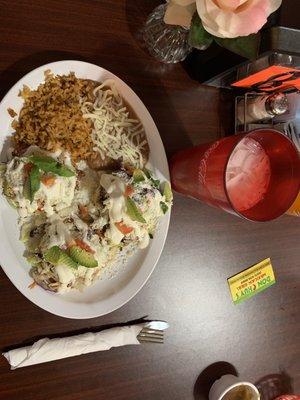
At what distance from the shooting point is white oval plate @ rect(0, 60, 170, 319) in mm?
998

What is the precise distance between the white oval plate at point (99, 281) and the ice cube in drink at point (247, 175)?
9.0 inches

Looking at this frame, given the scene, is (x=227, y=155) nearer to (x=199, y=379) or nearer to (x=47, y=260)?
(x=47, y=260)

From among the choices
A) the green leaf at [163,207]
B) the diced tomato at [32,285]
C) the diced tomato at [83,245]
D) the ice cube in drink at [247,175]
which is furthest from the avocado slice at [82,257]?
the ice cube in drink at [247,175]

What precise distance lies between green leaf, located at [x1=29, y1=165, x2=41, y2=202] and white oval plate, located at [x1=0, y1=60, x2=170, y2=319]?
10 centimetres

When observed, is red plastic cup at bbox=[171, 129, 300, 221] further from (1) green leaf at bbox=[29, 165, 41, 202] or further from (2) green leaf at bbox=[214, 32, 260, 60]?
(1) green leaf at bbox=[29, 165, 41, 202]

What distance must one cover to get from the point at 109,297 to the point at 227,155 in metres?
0.48

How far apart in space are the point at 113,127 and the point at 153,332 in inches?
22.7

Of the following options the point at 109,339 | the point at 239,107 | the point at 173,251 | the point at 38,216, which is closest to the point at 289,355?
the point at 173,251

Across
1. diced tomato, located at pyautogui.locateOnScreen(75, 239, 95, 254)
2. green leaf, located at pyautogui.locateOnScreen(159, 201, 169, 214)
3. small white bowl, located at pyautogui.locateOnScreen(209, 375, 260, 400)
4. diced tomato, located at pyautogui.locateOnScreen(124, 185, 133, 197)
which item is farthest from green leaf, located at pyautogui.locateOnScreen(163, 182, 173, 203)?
small white bowl, located at pyautogui.locateOnScreen(209, 375, 260, 400)

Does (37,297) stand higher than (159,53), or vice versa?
(159,53)

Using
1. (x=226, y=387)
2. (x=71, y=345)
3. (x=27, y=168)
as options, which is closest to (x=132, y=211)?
(x=27, y=168)

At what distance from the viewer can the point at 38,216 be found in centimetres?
104

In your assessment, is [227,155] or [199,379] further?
[199,379]

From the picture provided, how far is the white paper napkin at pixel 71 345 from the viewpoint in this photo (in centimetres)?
105
